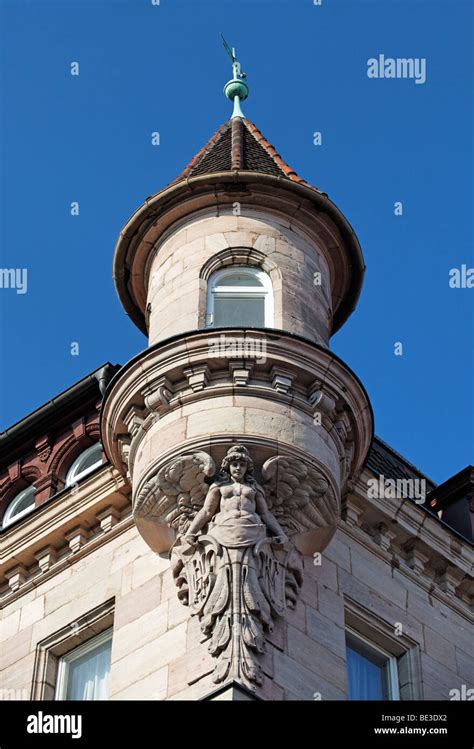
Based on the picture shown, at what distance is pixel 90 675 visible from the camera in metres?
23.8

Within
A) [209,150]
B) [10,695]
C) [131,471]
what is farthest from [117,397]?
[209,150]

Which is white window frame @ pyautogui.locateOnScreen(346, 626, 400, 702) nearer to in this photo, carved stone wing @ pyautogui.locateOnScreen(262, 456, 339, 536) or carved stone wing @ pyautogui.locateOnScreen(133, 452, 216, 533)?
carved stone wing @ pyautogui.locateOnScreen(262, 456, 339, 536)

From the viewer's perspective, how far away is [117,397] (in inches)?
947

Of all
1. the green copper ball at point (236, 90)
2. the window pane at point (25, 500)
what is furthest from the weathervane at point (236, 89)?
the window pane at point (25, 500)

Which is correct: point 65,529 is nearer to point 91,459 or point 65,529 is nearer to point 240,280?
point 91,459

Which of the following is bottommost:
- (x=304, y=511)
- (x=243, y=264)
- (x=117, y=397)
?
(x=304, y=511)

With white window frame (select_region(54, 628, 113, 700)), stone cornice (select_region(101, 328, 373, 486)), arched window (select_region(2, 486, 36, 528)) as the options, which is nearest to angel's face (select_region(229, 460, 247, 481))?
stone cornice (select_region(101, 328, 373, 486))

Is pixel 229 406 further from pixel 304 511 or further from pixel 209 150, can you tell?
pixel 209 150

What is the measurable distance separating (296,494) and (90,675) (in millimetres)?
3775

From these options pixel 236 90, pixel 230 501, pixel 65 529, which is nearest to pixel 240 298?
pixel 65 529

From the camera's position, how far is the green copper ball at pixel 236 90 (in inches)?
1231

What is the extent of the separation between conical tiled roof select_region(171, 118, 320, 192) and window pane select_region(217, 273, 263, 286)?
168cm
